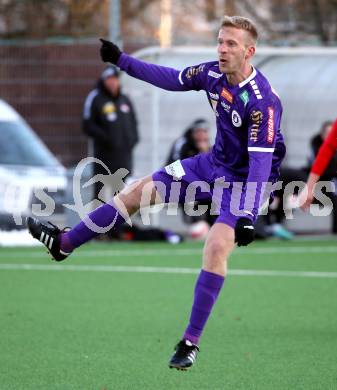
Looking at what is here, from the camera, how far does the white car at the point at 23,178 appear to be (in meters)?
15.4

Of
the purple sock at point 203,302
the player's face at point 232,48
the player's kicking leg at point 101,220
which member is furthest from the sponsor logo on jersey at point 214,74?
the purple sock at point 203,302

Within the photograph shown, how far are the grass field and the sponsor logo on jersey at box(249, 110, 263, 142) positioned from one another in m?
1.40

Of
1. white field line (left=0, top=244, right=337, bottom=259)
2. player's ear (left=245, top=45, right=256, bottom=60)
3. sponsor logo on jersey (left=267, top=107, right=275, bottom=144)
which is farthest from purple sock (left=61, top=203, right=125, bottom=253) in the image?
white field line (left=0, top=244, right=337, bottom=259)

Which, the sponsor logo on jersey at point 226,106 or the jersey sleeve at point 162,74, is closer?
the sponsor logo on jersey at point 226,106

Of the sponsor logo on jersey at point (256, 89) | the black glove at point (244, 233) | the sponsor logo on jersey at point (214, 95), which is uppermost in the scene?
the sponsor logo on jersey at point (256, 89)

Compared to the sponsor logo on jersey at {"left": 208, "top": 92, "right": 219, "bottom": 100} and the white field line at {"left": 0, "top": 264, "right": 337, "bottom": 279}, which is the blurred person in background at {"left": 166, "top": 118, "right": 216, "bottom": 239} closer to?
the white field line at {"left": 0, "top": 264, "right": 337, "bottom": 279}

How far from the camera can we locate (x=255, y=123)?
23.6 ft

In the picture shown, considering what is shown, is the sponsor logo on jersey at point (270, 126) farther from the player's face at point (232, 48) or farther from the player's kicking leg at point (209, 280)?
the player's kicking leg at point (209, 280)

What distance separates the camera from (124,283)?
11.7m

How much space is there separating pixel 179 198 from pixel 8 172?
845cm

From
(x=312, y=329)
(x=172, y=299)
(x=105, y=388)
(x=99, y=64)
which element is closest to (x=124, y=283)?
(x=172, y=299)

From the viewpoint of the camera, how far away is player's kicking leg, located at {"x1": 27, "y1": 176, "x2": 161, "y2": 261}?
7.56 meters

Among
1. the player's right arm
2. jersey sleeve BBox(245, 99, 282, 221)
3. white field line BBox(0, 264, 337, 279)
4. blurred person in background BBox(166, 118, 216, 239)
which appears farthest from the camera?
blurred person in background BBox(166, 118, 216, 239)

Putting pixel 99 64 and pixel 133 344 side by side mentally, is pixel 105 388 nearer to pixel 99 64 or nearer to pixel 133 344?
pixel 133 344
